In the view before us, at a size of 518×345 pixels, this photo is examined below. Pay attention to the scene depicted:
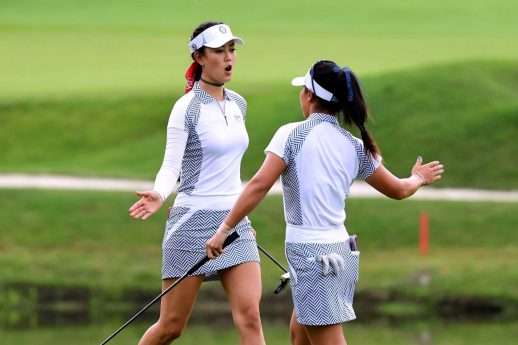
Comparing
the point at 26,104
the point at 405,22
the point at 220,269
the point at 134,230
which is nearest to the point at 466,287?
the point at 134,230

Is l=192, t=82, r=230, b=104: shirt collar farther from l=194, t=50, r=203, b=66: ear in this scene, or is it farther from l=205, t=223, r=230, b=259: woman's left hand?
l=205, t=223, r=230, b=259: woman's left hand

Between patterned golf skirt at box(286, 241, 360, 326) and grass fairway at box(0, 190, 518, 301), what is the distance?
8774 mm

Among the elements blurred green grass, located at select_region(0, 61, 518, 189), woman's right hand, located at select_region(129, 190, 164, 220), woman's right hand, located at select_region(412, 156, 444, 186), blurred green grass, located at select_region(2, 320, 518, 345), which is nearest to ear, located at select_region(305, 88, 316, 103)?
woman's right hand, located at select_region(412, 156, 444, 186)

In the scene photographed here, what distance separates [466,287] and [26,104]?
1275 centimetres

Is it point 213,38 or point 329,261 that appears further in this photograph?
point 213,38

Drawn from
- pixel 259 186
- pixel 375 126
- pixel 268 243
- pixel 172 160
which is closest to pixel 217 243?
pixel 259 186

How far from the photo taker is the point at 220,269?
28.0ft

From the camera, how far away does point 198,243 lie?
8.60 metres

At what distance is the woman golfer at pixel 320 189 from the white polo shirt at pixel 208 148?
85 cm

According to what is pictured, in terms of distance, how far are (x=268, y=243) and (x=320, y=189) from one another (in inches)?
432

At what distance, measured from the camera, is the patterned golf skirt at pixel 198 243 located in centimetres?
853

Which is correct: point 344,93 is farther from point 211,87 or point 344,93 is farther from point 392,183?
point 211,87

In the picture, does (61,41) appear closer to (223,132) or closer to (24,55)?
(24,55)

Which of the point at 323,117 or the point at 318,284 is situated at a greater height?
the point at 323,117
